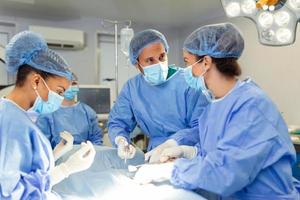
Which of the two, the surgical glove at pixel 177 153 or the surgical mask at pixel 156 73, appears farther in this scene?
the surgical mask at pixel 156 73

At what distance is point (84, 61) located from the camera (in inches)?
160

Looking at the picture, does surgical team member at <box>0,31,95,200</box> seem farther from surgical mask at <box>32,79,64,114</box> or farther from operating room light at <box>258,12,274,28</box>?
operating room light at <box>258,12,274,28</box>

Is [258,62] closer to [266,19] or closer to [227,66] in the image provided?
[266,19]

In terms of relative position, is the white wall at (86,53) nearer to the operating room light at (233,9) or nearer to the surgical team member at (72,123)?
the surgical team member at (72,123)

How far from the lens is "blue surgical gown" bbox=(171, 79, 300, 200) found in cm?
98

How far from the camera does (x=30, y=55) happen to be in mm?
1059

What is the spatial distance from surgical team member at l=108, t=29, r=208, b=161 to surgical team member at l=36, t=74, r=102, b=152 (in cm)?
46

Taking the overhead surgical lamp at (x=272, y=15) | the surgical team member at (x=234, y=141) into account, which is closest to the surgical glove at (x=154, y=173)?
the surgical team member at (x=234, y=141)

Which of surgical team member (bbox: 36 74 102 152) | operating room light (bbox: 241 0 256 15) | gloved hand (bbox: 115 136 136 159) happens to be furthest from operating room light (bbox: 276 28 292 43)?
surgical team member (bbox: 36 74 102 152)

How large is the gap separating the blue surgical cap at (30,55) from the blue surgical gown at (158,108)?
72 centimetres

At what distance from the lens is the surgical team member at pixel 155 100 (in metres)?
1.66

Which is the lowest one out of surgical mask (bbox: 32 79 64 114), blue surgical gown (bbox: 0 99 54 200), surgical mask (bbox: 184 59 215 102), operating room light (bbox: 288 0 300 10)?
blue surgical gown (bbox: 0 99 54 200)

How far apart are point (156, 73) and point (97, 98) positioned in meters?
1.71

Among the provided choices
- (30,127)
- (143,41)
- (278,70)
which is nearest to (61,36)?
(143,41)
